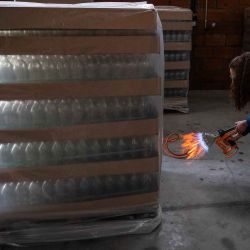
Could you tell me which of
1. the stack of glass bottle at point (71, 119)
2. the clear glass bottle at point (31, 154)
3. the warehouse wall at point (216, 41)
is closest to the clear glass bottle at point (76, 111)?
the stack of glass bottle at point (71, 119)

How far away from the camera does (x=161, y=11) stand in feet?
13.2

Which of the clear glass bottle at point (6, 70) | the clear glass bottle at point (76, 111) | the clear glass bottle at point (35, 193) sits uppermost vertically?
the clear glass bottle at point (6, 70)

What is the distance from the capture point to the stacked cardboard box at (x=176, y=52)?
13.3 ft

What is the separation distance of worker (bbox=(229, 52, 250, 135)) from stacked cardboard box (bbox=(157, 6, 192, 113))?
76.0 inches

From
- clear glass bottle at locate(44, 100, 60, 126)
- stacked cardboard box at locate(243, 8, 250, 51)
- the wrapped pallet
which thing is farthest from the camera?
stacked cardboard box at locate(243, 8, 250, 51)

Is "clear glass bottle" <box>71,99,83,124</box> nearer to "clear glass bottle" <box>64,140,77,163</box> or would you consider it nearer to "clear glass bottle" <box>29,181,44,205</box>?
"clear glass bottle" <box>64,140,77,163</box>

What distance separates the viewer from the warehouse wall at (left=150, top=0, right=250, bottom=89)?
199 inches

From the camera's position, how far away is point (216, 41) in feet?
17.0

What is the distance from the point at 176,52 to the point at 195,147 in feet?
4.91

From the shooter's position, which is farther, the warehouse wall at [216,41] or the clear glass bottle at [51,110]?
the warehouse wall at [216,41]

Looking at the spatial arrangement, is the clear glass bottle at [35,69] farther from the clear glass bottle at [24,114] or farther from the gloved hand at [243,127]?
the gloved hand at [243,127]

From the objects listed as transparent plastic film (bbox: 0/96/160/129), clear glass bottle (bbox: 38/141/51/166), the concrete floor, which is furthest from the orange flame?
clear glass bottle (bbox: 38/141/51/166)

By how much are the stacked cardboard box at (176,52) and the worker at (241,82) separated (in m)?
1.93

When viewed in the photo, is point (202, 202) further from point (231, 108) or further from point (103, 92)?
point (231, 108)
